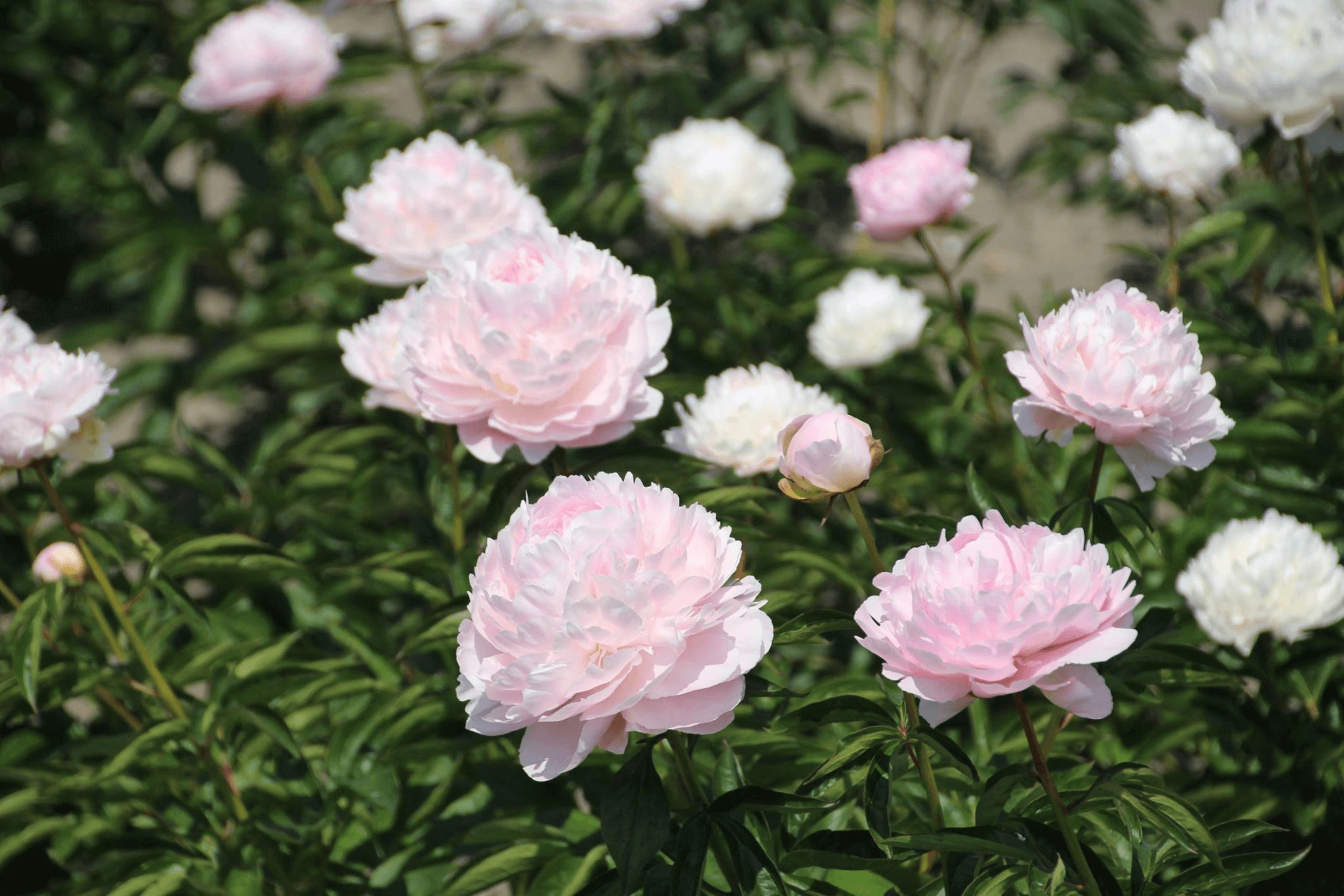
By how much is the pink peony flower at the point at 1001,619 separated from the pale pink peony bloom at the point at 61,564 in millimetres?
900

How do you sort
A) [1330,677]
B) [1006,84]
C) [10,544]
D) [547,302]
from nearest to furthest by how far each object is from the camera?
[547,302] < [1330,677] < [10,544] < [1006,84]

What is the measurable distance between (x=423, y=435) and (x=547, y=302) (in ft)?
1.96

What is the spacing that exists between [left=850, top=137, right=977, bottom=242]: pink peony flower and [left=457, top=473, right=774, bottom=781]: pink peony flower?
94 centimetres

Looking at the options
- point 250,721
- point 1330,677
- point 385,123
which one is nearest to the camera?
point 250,721

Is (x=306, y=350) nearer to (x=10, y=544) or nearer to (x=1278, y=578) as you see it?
(x=10, y=544)

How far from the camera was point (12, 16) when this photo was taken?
10.3ft

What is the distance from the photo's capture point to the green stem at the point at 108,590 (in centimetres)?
117

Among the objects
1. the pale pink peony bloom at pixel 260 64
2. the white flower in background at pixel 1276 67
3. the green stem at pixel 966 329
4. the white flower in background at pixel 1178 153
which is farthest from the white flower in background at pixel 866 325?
the pale pink peony bloom at pixel 260 64

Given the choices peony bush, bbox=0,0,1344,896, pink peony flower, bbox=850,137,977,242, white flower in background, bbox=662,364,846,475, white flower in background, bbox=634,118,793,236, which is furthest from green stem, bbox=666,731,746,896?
white flower in background, bbox=634,118,793,236

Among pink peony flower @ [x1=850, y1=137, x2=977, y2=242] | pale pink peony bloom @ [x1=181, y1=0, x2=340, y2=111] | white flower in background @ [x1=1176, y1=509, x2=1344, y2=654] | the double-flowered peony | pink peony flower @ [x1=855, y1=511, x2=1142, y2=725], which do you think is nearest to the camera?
pink peony flower @ [x1=855, y1=511, x2=1142, y2=725]

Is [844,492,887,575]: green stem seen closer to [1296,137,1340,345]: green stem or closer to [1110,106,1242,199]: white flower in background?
[1296,137,1340,345]: green stem

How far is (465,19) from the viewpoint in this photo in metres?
2.29

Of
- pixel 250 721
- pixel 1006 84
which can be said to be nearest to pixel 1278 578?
pixel 250 721

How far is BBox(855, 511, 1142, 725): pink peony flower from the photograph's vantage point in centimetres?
76
